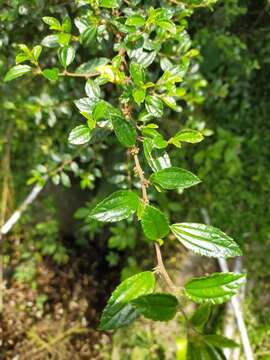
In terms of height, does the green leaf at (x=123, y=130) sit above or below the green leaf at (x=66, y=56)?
below

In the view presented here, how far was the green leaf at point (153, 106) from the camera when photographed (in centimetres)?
90

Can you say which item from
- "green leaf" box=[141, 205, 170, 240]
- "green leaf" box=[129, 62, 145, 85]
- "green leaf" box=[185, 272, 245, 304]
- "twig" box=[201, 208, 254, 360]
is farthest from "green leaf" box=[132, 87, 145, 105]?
"twig" box=[201, 208, 254, 360]

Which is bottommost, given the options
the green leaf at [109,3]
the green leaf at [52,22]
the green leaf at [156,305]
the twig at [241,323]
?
the twig at [241,323]

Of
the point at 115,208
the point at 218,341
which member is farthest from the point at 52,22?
the point at 218,341

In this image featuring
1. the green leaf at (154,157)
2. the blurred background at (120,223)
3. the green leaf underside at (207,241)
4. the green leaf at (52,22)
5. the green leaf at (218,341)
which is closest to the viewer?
the green leaf at (218,341)

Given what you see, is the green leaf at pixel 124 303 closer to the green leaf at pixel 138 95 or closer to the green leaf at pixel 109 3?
the green leaf at pixel 138 95

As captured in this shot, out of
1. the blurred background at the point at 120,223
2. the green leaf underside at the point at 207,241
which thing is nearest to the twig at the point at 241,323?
the blurred background at the point at 120,223

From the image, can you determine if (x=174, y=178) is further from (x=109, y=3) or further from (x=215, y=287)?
(x=109, y=3)

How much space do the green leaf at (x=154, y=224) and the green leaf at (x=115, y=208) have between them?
36mm

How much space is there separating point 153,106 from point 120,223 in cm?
110

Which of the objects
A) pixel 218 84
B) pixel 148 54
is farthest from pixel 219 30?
pixel 148 54

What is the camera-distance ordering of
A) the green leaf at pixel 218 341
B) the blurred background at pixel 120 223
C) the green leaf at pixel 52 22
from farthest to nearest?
the blurred background at pixel 120 223 < the green leaf at pixel 52 22 < the green leaf at pixel 218 341

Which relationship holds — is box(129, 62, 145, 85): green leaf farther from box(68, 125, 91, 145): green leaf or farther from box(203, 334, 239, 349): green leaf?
box(203, 334, 239, 349): green leaf

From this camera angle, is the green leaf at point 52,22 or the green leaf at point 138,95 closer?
the green leaf at point 138,95
